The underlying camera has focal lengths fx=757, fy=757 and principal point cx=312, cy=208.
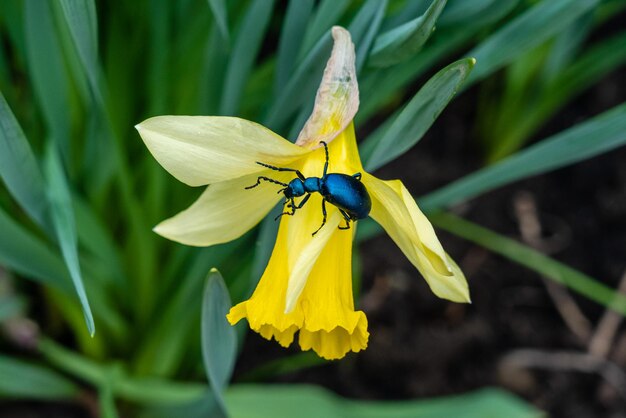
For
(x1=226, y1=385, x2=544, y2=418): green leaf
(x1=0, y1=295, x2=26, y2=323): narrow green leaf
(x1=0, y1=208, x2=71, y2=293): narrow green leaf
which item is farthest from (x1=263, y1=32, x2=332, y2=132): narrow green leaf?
(x1=0, y1=295, x2=26, y2=323): narrow green leaf

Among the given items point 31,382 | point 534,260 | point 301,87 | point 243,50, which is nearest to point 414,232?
point 301,87

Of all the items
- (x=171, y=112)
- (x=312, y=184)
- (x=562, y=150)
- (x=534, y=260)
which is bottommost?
(x=312, y=184)

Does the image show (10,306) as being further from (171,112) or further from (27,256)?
(171,112)

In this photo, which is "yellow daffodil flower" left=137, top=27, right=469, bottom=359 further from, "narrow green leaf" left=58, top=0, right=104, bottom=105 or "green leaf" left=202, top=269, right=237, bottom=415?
"narrow green leaf" left=58, top=0, right=104, bottom=105

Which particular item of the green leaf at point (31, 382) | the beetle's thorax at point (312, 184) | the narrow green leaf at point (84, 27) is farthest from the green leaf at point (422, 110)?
the green leaf at point (31, 382)

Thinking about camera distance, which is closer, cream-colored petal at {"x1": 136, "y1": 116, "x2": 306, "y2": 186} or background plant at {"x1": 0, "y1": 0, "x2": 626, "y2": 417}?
cream-colored petal at {"x1": 136, "y1": 116, "x2": 306, "y2": 186}

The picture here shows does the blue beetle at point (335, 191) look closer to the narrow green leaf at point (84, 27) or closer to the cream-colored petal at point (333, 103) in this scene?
the cream-colored petal at point (333, 103)
